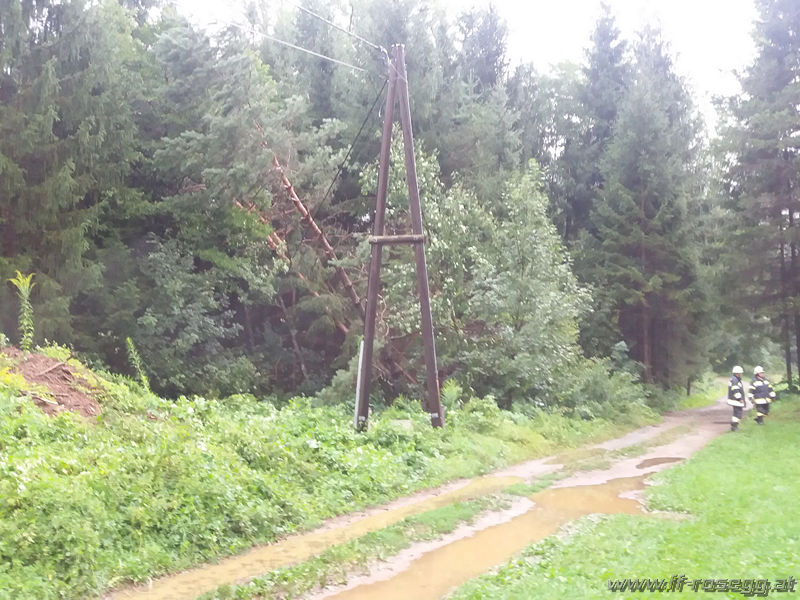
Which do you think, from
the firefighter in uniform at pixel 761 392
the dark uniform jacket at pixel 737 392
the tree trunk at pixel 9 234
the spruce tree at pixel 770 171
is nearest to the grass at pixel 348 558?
the dark uniform jacket at pixel 737 392

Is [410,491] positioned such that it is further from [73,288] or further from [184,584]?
[73,288]

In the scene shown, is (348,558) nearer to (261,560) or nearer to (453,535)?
(261,560)

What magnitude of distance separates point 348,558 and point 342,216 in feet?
71.8

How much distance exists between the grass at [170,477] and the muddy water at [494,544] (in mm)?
1908

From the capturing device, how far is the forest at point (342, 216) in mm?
19781

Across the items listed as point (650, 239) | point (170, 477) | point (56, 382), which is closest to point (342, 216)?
point (650, 239)

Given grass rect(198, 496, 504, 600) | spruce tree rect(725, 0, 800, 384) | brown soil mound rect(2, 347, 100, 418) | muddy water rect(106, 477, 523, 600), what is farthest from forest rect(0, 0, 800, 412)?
grass rect(198, 496, 504, 600)

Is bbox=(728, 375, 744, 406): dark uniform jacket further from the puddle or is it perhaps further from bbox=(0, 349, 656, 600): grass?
bbox=(0, 349, 656, 600): grass

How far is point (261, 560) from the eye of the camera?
299 inches

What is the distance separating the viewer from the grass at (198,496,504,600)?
21.4 ft

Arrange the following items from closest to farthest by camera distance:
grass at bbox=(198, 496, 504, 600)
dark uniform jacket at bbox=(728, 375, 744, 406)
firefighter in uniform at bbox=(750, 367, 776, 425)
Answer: grass at bbox=(198, 496, 504, 600) < dark uniform jacket at bbox=(728, 375, 744, 406) < firefighter in uniform at bbox=(750, 367, 776, 425)

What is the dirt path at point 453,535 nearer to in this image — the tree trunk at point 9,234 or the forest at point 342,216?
the forest at point 342,216

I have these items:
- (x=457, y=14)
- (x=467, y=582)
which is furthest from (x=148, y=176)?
(x=467, y=582)

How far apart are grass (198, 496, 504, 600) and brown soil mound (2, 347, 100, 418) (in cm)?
557
